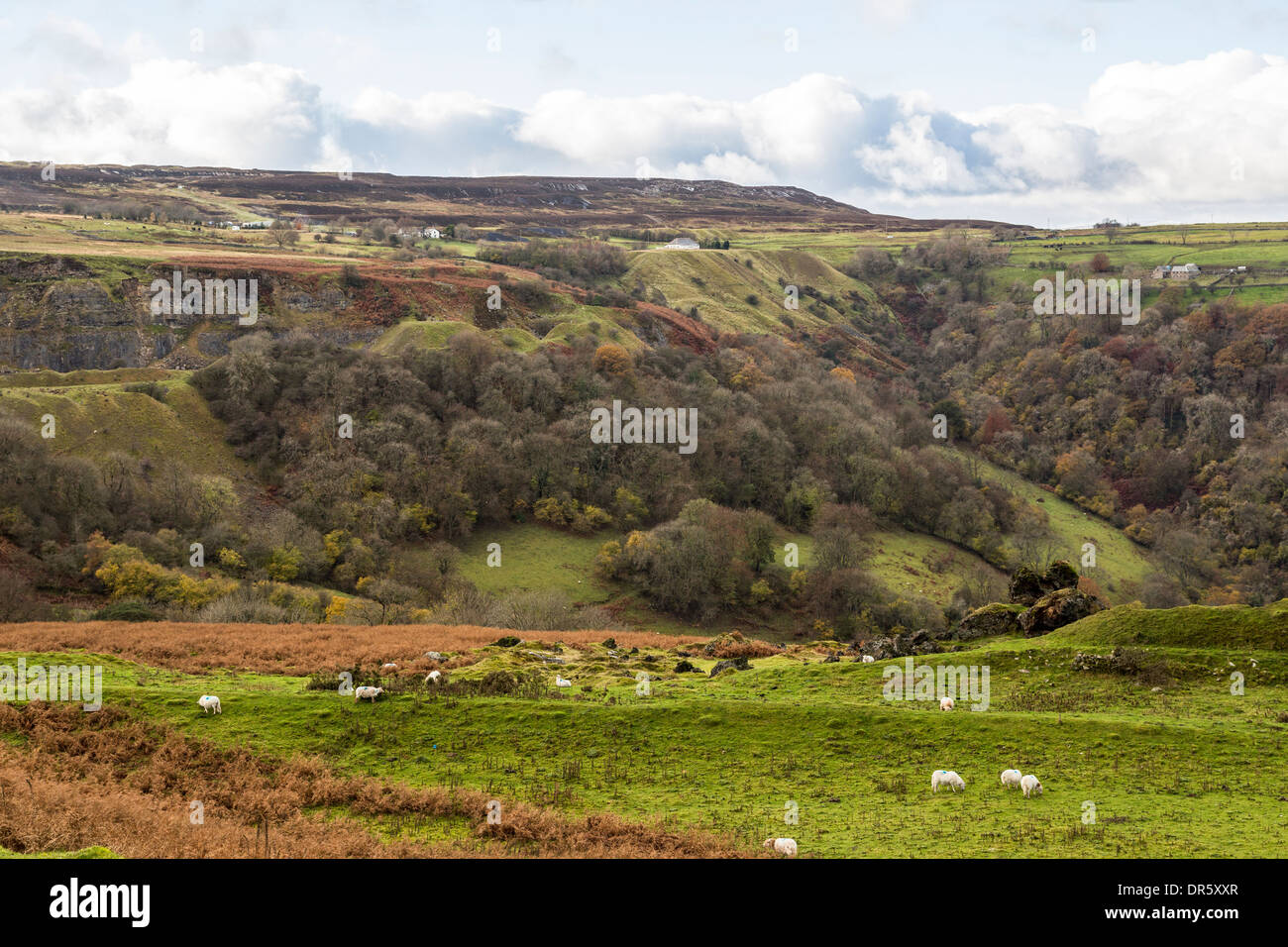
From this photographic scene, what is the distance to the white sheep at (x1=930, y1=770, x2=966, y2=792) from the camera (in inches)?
734

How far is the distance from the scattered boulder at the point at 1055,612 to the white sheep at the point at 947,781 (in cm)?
1685

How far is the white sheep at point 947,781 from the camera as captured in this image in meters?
18.6

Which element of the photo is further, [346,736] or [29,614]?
[29,614]

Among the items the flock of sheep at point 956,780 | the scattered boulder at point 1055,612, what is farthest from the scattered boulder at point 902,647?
the flock of sheep at point 956,780

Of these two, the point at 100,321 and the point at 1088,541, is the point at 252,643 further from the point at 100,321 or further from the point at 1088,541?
the point at 1088,541

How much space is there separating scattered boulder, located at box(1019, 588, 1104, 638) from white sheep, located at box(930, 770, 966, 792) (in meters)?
16.9

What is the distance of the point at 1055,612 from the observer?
109ft

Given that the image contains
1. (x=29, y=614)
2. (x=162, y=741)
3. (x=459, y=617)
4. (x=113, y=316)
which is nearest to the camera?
(x=162, y=741)

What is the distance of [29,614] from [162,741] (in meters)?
34.2

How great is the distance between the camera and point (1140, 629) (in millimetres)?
28859

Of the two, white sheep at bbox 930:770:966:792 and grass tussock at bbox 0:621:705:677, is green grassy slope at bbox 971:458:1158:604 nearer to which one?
grass tussock at bbox 0:621:705:677

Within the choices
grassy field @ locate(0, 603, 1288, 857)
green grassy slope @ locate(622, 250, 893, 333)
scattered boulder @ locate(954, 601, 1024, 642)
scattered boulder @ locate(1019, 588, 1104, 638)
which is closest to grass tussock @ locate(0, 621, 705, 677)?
grassy field @ locate(0, 603, 1288, 857)
